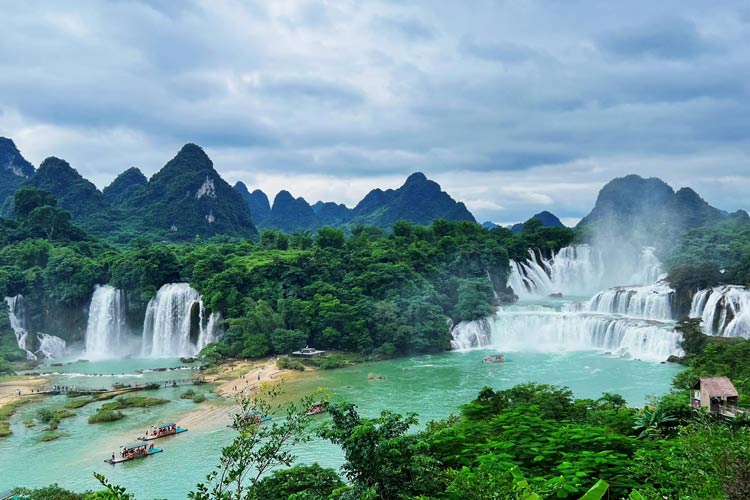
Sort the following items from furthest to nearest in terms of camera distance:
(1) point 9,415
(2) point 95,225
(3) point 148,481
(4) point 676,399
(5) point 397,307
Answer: (2) point 95,225 < (5) point 397,307 < (1) point 9,415 < (3) point 148,481 < (4) point 676,399

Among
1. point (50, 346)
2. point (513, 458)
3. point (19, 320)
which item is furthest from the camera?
point (19, 320)

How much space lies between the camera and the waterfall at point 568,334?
26141 mm

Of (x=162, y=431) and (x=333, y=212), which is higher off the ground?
(x=333, y=212)

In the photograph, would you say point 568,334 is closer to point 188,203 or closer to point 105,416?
point 105,416

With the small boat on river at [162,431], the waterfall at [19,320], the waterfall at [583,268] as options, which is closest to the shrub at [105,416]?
the small boat on river at [162,431]

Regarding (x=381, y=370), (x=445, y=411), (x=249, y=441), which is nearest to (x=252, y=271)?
(x=381, y=370)

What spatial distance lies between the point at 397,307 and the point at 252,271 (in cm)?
1006

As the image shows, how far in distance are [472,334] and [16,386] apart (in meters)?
24.1

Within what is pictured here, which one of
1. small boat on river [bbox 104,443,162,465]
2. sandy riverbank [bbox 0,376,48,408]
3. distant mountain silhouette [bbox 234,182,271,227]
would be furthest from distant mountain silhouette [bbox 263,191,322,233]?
small boat on river [bbox 104,443,162,465]

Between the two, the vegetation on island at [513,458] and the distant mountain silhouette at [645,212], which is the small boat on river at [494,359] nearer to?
the vegetation on island at [513,458]

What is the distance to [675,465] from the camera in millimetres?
5777

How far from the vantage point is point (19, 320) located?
116ft

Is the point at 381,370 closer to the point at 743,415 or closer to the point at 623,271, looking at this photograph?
the point at 743,415

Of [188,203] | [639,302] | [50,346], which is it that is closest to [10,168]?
[188,203]
